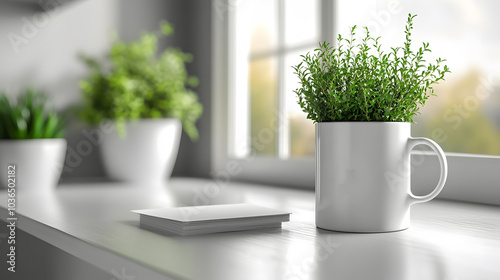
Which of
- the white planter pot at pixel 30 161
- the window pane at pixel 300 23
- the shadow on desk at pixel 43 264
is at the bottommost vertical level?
the shadow on desk at pixel 43 264

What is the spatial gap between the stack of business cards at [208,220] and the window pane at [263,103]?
3.04ft

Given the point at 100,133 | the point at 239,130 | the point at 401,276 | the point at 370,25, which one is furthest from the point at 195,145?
the point at 401,276

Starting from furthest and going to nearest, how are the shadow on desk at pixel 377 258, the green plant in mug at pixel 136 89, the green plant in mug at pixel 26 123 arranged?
the green plant in mug at pixel 136 89 → the green plant in mug at pixel 26 123 → the shadow on desk at pixel 377 258

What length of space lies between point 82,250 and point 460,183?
2.59ft

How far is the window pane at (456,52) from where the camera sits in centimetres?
133

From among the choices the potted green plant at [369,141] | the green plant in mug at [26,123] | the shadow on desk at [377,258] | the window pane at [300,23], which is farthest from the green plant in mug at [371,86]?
the window pane at [300,23]

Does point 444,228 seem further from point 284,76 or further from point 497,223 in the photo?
point 284,76

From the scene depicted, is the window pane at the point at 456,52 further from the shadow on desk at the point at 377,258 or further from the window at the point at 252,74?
the shadow on desk at the point at 377,258

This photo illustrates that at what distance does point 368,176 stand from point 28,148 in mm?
996

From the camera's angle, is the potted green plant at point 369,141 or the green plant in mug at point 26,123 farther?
the green plant in mug at point 26,123

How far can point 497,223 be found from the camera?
34.8 inches

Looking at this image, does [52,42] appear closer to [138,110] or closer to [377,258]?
[138,110]

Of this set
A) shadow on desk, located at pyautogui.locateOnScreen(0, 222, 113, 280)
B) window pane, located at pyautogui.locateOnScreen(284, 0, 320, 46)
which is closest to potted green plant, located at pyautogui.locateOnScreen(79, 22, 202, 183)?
shadow on desk, located at pyautogui.locateOnScreen(0, 222, 113, 280)

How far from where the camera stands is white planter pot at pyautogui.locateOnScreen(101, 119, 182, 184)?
164 centimetres
